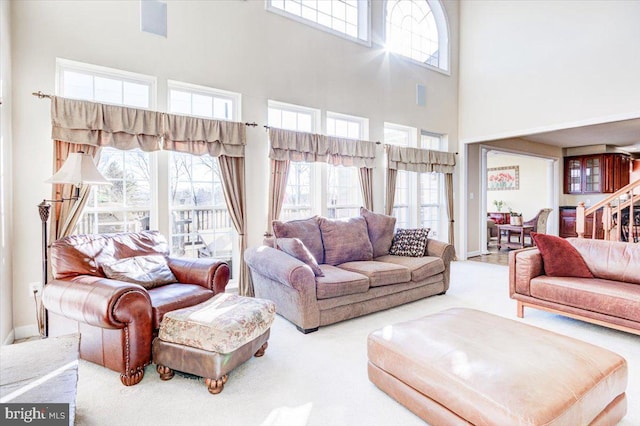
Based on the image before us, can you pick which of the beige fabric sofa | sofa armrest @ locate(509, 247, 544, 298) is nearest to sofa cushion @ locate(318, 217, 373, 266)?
the beige fabric sofa

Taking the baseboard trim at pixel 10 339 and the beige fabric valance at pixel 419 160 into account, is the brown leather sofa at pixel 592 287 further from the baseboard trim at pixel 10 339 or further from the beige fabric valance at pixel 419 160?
the baseboard trim at pixel 10 339

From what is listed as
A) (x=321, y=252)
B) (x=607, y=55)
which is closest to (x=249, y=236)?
(x=321, y=252)

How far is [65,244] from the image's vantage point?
2.61m

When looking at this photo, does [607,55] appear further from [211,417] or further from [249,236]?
[211,417]

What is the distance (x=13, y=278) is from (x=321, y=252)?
9.38ft

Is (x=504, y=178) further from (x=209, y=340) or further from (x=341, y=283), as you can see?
(x=209, y=340)

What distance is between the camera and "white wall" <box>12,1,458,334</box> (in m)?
3.03

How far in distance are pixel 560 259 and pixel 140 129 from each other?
4317 millimetres

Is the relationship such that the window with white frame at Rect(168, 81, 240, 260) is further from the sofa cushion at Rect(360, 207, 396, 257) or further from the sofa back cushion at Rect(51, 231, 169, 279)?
the sofa cushion at Rect(360, 207, 396, 257)

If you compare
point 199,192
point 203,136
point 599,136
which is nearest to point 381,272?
point 199,192

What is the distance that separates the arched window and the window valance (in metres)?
3.45

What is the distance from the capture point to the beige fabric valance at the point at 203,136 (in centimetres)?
358

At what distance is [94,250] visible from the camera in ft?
8.95

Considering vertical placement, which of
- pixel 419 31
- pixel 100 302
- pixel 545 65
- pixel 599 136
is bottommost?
pixel 100 302
